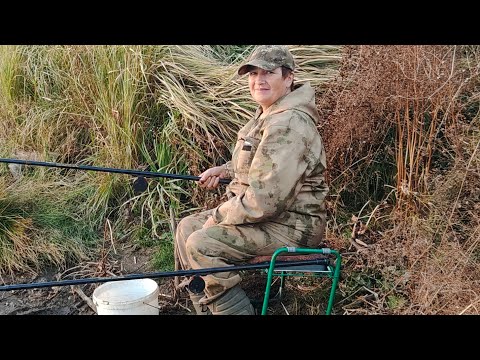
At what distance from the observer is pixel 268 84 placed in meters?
3.82

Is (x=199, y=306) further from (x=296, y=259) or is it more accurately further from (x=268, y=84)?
(x=268, y=84)

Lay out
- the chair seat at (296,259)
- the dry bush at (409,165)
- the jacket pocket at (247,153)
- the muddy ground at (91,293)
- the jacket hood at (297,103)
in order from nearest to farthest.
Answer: the chair seat at (296,259), the jacket hood at (297,103), the jacket pocket at (247,153), the dry bush at (409,165), the muddy ground at (91,293)

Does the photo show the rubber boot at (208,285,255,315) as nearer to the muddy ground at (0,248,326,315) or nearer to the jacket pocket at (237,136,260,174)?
the muddy ground at (0,248,326,315)

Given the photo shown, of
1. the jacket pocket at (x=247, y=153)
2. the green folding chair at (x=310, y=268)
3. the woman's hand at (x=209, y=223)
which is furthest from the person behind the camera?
the woman's hand at (x=209, y=223)

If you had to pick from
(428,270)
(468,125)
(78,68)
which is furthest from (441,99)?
(78,68)

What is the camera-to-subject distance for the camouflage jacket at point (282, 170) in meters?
3.59

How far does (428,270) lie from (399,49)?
1748mm

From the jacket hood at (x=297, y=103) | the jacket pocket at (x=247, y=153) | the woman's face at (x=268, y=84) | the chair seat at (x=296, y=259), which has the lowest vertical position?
the chair seat at (x=296, y=259)

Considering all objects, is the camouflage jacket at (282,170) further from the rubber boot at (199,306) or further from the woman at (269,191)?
the rubber boot at (199,306)

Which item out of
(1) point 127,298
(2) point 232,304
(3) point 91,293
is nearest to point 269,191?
(2) point 232,304

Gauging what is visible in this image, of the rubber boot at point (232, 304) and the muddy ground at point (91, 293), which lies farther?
the muddy ground at point (91, 293)

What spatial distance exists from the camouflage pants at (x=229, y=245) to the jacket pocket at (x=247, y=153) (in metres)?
0.40

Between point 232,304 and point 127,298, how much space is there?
2.35 feet

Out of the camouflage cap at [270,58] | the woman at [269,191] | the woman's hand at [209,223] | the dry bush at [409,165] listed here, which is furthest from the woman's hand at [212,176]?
the dry bush at [409,165]
